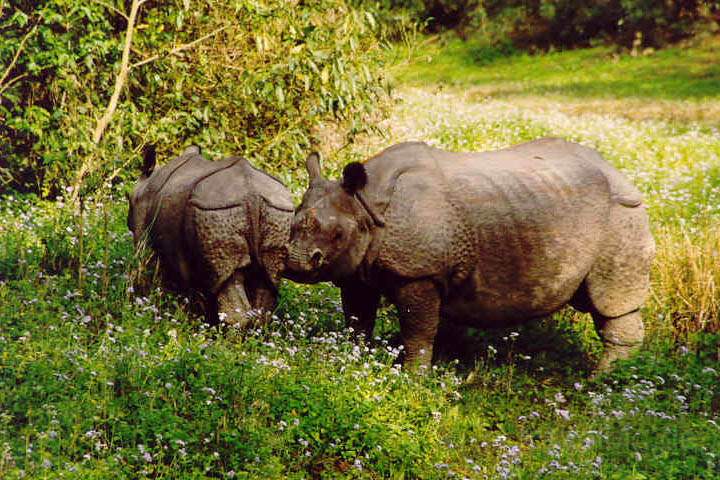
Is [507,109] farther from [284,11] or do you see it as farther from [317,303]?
[317,303]

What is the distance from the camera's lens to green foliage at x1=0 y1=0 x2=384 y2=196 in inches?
418

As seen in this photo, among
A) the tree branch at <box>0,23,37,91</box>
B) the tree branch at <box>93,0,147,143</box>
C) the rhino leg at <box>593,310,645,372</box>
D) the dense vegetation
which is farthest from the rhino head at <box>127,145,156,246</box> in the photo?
the dense vegetation

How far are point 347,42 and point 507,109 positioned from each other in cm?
902

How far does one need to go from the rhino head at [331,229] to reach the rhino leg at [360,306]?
494mm

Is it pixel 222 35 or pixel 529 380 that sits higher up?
pixel 222 35

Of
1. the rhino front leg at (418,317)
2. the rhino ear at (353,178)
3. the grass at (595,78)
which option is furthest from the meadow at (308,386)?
the grass at (595,78)

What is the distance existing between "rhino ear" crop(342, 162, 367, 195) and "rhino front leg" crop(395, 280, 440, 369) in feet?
2.38

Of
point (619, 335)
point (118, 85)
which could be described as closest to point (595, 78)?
point (118, 85)

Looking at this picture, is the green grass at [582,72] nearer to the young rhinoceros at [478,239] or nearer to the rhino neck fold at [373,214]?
the young rhinoceros at [478,239]

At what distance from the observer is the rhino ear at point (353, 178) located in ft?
22.2

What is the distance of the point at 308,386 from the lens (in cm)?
609

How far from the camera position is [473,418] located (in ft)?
22.4

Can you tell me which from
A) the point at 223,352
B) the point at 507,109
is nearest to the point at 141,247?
the point at 223,352

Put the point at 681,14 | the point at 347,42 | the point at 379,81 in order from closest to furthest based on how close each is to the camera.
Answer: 1. the point at 347,42
2. the point at 379,81
3. the point at 681,14
